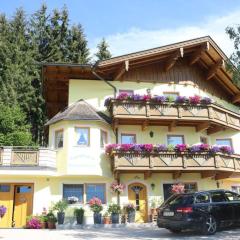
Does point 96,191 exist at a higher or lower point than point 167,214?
higher

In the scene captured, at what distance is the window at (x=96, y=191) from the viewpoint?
71.5ft

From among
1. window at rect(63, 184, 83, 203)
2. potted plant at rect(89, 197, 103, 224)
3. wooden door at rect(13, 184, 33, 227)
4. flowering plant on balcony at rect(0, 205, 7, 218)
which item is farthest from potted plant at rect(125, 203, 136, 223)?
flowering plant on balcony at rect(0, 205, 7, 218)

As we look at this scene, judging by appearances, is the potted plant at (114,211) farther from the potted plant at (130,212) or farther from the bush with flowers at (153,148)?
the bush with flowers at (153,148)

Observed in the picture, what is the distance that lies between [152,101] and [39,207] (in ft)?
30.4

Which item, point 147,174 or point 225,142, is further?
point 225,142

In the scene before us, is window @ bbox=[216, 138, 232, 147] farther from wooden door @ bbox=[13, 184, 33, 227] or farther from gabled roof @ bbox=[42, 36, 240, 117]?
wooden door @ bbox=[13, 184, 33, 227]

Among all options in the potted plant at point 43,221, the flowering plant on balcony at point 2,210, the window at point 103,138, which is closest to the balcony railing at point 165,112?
the window at point 103,138

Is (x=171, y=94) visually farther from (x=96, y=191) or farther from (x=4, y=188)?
(x=4, y=188)

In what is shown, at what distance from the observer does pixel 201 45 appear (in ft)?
81.7

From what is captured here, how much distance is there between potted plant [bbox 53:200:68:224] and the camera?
19.8m

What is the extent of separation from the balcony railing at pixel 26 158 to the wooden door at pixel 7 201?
167 cm

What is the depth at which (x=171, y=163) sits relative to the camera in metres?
21.7

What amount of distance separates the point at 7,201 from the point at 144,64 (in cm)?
1245

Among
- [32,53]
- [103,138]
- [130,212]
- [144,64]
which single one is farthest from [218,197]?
[32,53]
